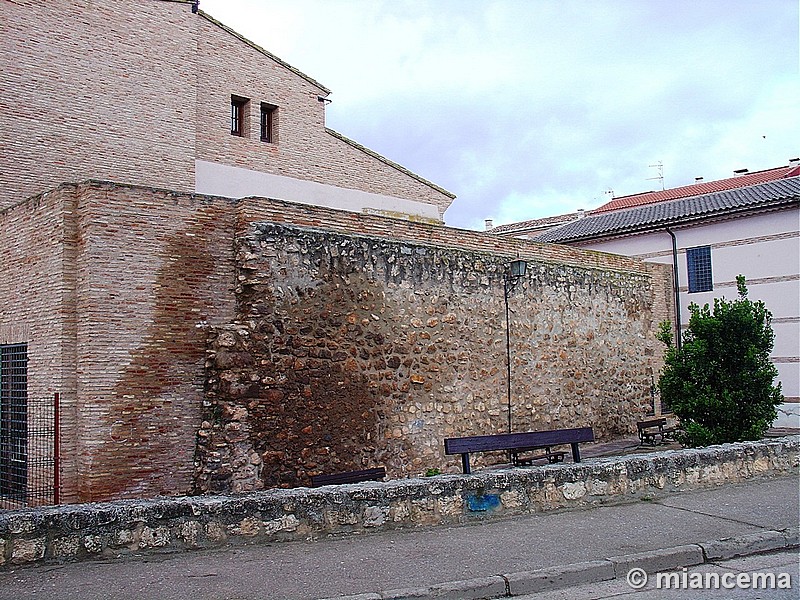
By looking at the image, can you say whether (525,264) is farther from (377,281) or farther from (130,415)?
(130,415)

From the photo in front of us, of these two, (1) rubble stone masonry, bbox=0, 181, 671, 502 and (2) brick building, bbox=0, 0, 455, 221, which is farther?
(2) brick building, bbox=0, 0, 455, 221

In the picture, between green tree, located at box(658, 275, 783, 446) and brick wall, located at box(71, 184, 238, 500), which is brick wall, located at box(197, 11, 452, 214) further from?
green tree, located at box(658, 275, 783, 446)

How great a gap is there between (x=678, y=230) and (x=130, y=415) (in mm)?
15973

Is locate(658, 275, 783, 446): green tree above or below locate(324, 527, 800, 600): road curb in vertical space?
above

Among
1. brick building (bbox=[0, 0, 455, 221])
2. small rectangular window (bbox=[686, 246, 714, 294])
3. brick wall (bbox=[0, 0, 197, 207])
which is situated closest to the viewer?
brick wall (bbox=[0, 0, 197, 207])

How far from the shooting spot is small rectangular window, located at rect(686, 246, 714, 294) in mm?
20328

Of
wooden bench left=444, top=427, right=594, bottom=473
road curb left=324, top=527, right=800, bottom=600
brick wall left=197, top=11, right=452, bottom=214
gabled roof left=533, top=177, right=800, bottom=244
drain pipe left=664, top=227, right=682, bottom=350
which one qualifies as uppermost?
brick wall left=197, top=11, right=452, bottom=214

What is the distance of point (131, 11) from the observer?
15562 mm

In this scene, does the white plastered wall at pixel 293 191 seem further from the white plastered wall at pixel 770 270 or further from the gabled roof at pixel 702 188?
the gabled roof at pixel 702 188

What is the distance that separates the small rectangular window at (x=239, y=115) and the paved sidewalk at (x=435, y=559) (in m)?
13.3

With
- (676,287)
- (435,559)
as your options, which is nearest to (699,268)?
(676,287)

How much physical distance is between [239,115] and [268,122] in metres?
0.86

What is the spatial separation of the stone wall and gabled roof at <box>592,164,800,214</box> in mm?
17421

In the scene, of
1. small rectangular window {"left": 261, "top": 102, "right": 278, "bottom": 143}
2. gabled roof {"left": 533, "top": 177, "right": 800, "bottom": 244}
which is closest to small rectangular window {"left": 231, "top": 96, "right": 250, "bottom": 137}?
small rectangular window {"left": 261, "top": 102, "right": 278, "bottom": 143}
